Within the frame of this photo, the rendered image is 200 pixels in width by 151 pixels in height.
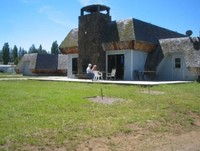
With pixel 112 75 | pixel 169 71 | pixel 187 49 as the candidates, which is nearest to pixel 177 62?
pixel 169 71

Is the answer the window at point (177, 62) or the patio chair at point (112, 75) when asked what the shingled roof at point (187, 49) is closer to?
the window at point (177, 62)

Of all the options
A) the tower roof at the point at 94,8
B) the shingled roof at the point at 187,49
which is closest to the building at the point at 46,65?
the tower roof at the point at 94,8

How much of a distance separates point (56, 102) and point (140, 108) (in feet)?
9.54

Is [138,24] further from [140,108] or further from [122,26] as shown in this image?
[140,108]

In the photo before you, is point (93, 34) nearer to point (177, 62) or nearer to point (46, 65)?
point (177, 62)

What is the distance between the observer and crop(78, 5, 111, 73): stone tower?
1101 inches

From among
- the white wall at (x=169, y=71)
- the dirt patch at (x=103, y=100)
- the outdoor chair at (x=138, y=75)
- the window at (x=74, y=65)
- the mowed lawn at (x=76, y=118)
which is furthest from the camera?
the window at (x=74, y=65)

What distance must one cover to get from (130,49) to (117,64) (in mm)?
2041

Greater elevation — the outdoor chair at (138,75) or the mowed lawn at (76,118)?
the outdoor chair at (138,75)

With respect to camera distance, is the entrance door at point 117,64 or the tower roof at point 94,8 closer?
the entrance door at point 117,64

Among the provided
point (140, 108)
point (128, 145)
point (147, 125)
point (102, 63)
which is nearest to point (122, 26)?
point (102, 63)

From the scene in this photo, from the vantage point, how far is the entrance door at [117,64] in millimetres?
27608

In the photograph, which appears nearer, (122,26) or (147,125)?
(147,125)

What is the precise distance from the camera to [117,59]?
27828 millimetres
